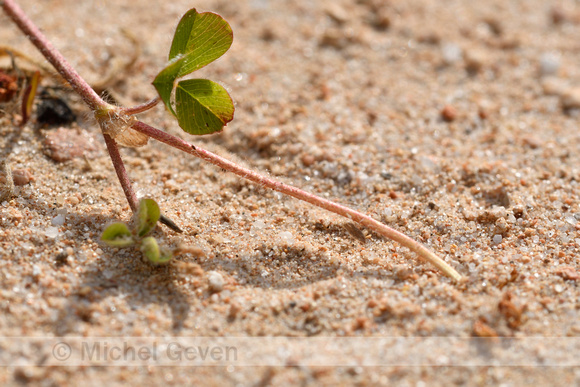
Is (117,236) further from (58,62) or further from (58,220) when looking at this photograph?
(58,62)

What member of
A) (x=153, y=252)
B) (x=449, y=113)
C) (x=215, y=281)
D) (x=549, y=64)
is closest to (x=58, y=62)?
(x=153, y=252)

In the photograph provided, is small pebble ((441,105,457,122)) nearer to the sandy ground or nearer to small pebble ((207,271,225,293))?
the sandy ground

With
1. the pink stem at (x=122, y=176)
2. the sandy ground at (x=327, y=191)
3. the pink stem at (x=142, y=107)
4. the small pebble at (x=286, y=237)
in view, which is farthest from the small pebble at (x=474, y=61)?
the pink stem at (x=122, y=176)

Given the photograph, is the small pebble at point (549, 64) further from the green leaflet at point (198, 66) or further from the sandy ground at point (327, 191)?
the green leaflet at point (198, 66)

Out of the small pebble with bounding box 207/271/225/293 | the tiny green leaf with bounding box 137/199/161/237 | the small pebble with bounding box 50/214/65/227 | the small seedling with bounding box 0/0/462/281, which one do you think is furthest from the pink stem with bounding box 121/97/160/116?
the small pebble with bounding box 207/271/225/293

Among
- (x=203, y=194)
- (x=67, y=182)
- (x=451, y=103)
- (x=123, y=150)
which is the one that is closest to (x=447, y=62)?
(x=451, y=103)

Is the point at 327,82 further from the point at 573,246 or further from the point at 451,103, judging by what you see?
the point at 573,246
